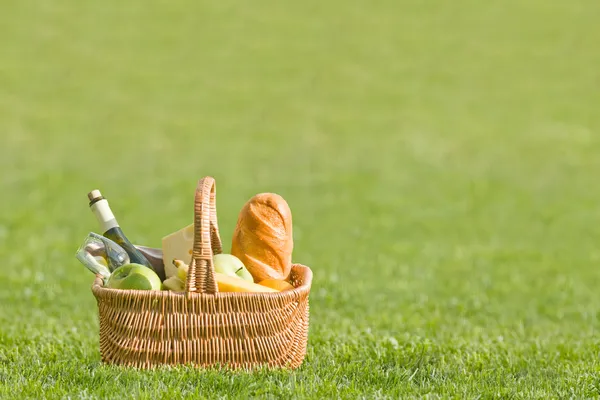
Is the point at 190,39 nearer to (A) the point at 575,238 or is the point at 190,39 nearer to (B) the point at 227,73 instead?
(B) the point at 227,73

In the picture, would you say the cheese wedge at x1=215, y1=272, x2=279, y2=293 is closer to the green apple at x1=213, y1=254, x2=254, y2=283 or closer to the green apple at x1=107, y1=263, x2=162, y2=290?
the green apple at x1=213, y1=254, x2=254, y2=283

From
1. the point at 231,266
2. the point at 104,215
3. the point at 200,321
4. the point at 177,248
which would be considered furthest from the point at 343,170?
the point at 200,321

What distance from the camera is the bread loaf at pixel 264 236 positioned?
5629 mm

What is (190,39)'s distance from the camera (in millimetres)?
27344

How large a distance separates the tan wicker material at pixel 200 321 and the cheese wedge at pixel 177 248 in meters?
0.51

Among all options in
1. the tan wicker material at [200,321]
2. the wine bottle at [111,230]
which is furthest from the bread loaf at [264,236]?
the wine bottle at [111,230]

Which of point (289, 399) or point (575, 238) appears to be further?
point (575, 238)

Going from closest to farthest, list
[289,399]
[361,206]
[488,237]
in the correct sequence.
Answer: [289,399], [488,237], [361,206]

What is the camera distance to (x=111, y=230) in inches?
228

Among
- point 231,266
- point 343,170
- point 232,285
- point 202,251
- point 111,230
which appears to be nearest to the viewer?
point 202,251

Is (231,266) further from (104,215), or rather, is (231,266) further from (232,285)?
(104,215)

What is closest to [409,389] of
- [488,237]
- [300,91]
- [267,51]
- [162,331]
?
[162,331]

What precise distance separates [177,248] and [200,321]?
74 cm

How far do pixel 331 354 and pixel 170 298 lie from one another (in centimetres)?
147
